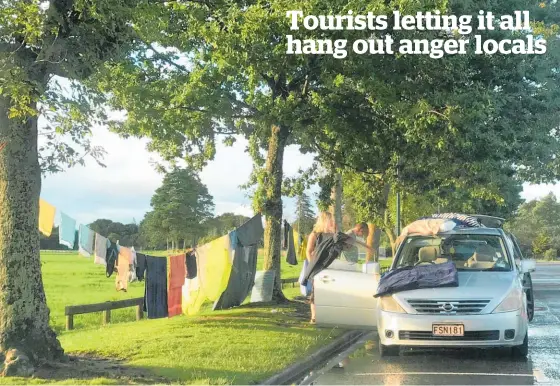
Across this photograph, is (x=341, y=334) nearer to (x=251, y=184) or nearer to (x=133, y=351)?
(x=133, y=351)

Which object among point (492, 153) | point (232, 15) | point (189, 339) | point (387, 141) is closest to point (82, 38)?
point (232, 15)

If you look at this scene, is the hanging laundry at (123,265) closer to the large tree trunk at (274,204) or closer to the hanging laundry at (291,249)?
the large tree trunk at (274,204)

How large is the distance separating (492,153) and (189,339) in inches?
402

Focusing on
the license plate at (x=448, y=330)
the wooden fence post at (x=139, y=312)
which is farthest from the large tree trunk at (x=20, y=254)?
the wooden fence post at (x=139, y=312)

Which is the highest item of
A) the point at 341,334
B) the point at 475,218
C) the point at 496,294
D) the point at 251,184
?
the point at 251,184

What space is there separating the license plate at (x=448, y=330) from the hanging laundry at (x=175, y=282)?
23.0ft

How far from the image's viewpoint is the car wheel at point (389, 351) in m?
9.66

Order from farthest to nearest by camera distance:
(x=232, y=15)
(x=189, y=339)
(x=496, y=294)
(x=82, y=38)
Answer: (x=232, y=15) < (x=189, y=339) < (x=496, y=294) < (x=82, y=38)

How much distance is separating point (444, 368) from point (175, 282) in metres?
7.22

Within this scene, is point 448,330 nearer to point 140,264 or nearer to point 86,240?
point 140,264

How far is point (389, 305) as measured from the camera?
931cm

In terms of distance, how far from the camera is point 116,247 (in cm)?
1591

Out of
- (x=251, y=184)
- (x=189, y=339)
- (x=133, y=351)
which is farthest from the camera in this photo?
(x=251, y=184)

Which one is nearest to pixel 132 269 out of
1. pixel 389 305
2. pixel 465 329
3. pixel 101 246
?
pixel 101 246
